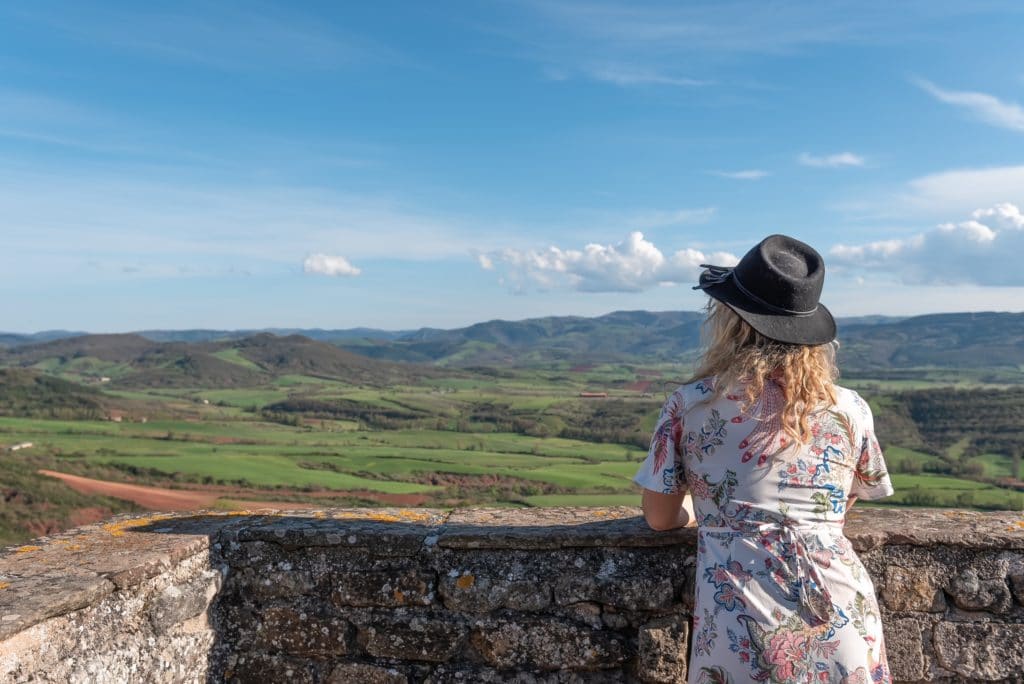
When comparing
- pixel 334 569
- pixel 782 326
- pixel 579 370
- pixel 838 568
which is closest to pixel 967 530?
pixel 838 568

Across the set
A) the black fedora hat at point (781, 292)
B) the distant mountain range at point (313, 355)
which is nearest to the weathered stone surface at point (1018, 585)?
the black fedora hat at point (781, 292)

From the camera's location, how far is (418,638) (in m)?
2.96

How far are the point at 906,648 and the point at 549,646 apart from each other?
149 centimetres

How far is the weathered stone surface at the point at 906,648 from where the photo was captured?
2.91m

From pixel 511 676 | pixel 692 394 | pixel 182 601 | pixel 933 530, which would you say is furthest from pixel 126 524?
pixel 933 530

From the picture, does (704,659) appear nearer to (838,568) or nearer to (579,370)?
(838,568)

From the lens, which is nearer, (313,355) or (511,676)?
(511,676)

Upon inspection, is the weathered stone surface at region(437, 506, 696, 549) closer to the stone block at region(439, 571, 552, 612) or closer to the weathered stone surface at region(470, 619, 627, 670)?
the stone block at region(439, 571, 552, 612)

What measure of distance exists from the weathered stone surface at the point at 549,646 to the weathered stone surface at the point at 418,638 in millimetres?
136

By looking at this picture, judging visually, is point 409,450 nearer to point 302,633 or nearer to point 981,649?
point 302,633

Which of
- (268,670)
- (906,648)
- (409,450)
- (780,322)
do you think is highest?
(780,322)

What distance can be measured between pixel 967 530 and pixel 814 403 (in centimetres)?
138

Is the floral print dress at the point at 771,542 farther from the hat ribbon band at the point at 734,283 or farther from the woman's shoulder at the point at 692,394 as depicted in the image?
the hat ribbon band at the point at 734,283

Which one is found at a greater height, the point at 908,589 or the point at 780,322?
the point at 780,322
